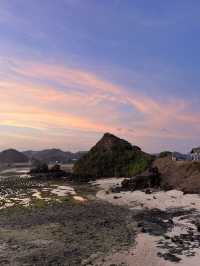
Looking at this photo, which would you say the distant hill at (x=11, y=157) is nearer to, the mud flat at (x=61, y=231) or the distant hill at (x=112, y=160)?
the distant hill at (x=112, y=160)

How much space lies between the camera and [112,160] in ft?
260

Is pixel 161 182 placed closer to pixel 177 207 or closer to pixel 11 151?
pixel 177 207

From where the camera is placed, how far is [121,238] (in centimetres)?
2509

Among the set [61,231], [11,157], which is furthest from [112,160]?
[11,157]

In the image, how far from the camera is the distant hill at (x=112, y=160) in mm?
74562

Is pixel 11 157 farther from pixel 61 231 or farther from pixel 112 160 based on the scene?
pixel 61 231

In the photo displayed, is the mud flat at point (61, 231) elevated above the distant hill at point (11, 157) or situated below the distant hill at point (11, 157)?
below

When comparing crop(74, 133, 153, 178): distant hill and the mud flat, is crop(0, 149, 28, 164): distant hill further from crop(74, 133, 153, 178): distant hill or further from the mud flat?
the mud flat

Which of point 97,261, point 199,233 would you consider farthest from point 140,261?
point 199,233

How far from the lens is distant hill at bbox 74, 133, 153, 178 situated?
7456 centimetres

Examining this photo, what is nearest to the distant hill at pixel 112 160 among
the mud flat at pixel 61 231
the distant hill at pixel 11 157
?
the mud flat at pixel 61 231

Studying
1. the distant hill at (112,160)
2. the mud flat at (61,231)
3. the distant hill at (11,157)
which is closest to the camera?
the mud flat at (61,231)

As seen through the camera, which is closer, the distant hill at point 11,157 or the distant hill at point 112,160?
the distant hill at point 112,160

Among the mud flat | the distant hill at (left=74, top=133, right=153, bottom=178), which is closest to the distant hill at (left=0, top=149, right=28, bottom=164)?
the distant hill at (left=74, top=133, right=153, bottom=178)
